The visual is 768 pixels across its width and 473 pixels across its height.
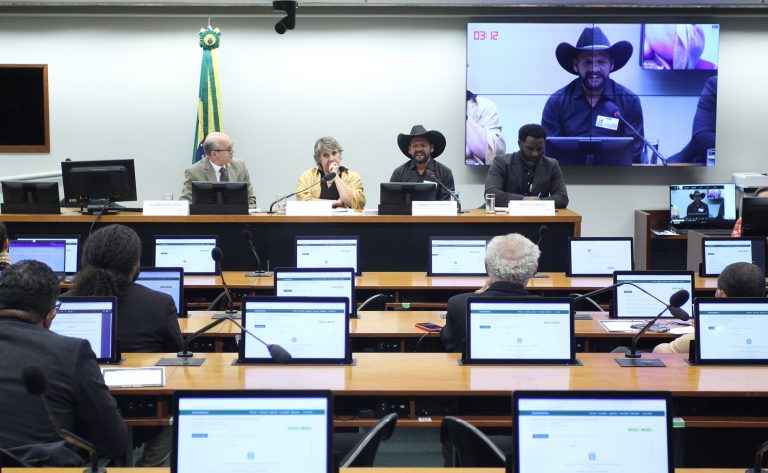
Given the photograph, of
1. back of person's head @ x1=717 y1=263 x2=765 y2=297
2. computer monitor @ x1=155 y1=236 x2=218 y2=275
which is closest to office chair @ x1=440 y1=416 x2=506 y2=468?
back of person's head @ x1=717 y1=263 x2=765 y2=297

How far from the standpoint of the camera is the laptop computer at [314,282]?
5.31m

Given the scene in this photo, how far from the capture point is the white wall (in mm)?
10062

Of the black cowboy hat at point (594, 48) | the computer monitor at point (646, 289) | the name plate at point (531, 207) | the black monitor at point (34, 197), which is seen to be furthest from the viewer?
the black cowboy hat at point (594, 48)

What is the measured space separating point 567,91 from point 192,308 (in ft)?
16.3

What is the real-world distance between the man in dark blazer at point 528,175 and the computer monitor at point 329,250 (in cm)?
214

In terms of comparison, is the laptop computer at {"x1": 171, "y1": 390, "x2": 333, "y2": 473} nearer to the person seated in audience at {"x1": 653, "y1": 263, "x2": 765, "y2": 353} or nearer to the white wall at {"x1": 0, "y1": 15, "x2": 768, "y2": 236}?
the person seated in audience at {"x1": 653, "y1": 263, "x2": 765, "y2": 353}

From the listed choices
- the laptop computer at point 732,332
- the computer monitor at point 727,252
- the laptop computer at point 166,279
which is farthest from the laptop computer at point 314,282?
the computer monitor at point 727,252

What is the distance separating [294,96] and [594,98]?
9.97 ft

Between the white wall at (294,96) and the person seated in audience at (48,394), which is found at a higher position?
the white wall at (294,96)

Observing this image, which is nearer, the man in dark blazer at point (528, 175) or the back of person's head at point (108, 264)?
the back of person's head at point (108, 264)

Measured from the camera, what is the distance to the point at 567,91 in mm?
9758

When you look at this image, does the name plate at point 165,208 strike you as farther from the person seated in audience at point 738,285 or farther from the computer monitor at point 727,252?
→ the person seated in audience at point 738,285

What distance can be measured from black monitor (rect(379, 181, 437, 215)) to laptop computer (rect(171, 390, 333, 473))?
499 centimetres

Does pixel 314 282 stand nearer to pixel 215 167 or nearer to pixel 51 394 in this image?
pixel 51 394
